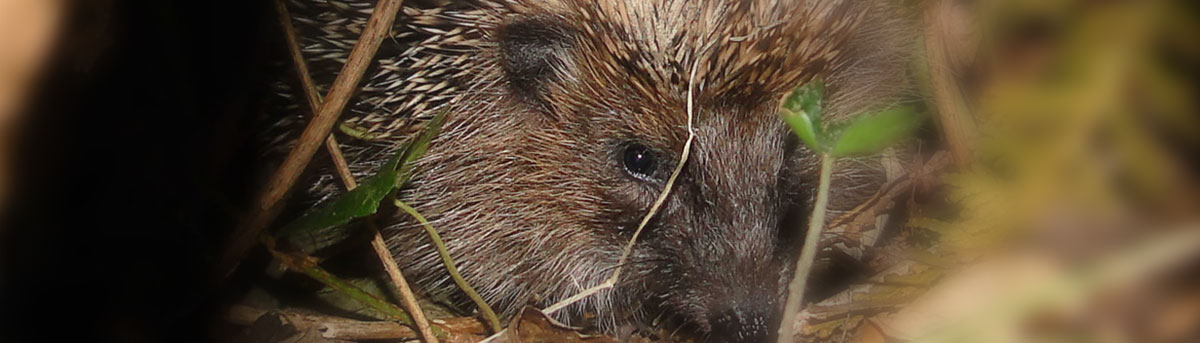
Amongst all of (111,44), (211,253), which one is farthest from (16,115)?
(211,253)

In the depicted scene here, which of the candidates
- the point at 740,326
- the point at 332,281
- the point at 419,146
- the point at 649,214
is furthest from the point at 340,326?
the point at 740,326

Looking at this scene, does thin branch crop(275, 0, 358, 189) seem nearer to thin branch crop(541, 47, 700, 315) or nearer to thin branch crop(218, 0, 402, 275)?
thin branch crop(218, 0, 402, 275)

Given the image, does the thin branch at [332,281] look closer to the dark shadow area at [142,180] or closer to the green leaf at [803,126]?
the dark shadow area at [142,180]

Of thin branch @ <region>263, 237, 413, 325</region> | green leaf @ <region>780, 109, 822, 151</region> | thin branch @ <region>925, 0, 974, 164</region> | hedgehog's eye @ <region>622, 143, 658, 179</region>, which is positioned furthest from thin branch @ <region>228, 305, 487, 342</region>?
thin branch @ <region>925, 0, 974, 164</region>

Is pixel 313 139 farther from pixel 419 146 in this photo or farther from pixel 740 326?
pixel 740 326

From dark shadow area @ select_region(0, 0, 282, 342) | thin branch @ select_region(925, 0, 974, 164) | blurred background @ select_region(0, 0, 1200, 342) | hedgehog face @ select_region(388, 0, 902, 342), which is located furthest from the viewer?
hedgehog face @ select_region(388, 0, 902, 342)

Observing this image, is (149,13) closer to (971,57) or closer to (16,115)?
(16,115)

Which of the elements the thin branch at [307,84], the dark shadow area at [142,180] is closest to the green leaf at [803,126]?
the thin branch at [307,84]
